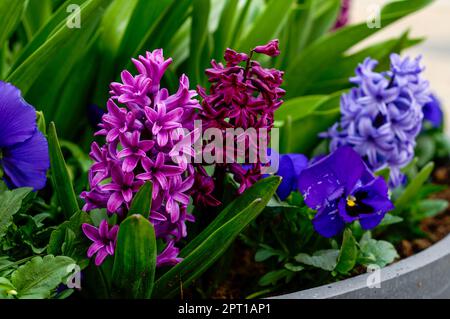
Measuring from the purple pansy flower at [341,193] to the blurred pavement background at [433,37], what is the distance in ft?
5.94


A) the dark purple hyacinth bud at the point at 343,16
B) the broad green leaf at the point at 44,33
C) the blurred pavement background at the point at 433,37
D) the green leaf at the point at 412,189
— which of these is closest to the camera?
the broad green leaf at the point at 44,33

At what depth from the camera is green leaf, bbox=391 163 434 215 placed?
0.97 m

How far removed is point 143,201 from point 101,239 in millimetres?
70

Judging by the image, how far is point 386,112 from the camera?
88cm

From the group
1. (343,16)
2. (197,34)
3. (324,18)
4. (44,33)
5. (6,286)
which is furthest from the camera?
Result: (343,16)

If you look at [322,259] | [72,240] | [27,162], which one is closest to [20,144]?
[27,162]

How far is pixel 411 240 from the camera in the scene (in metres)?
1.09

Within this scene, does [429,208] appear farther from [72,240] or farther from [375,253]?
[72,240]

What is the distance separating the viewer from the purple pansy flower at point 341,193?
31.0 inches

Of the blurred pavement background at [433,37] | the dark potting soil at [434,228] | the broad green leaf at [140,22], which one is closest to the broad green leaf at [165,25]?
the broad green leaf at [140,22]

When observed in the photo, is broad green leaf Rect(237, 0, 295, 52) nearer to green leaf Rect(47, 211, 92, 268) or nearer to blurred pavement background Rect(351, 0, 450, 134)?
green leaf Rect(47, 211, 92, 268)

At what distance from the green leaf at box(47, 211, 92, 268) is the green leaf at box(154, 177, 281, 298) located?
3.4 inches

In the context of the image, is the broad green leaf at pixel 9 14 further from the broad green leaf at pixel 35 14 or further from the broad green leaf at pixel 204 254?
the broad green leaf at pixel 204 254

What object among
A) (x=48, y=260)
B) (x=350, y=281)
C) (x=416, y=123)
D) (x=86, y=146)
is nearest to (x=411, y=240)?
(x=416, y=123)
